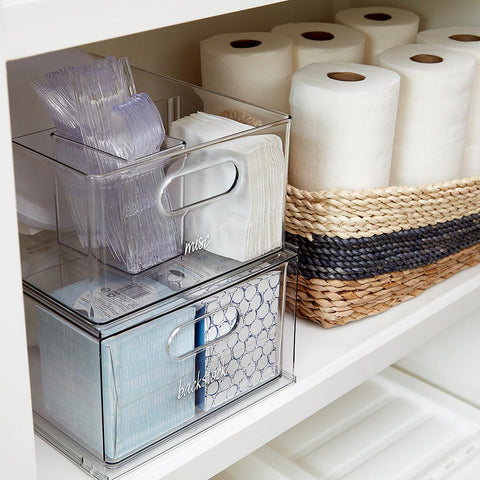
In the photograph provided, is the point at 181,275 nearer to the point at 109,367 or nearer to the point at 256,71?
the point at 109,367

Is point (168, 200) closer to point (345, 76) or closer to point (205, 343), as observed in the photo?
point (205, 343)

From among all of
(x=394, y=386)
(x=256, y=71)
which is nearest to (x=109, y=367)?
(x=256, y=71)

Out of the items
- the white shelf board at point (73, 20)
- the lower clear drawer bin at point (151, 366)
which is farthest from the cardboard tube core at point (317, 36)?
the white shelf board at point (73, 20)

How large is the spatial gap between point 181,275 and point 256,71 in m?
0.27

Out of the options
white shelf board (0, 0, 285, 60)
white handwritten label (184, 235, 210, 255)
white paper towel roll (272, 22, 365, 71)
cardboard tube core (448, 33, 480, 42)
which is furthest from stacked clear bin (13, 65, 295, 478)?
cardboard tube core (448, 33, 480, 42)

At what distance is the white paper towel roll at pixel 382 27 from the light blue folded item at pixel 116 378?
452 mm

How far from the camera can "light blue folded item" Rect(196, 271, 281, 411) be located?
1.94 feet

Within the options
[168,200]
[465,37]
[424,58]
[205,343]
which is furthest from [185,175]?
[465,37]

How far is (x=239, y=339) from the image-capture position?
616 millimetres

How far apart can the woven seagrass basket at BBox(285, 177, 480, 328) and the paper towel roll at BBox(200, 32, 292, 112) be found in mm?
127

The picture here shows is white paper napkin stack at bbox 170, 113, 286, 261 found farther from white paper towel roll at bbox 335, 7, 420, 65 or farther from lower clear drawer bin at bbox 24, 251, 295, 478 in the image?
white paper towel roll at bbox 335, 7, 420, 65

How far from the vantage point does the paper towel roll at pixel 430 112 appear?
73 centimetres

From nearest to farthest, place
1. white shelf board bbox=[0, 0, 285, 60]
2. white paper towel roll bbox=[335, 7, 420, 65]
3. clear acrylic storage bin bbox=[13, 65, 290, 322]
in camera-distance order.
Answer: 1. white shelf board bbox=[0, 0, 285, 60]
2. clear acrylic storage bin bbox=[13, 65, 290, 322]
3. white paper towel roll bbox=[335, 7, 420, 65]

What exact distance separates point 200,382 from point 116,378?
3.3 inches
